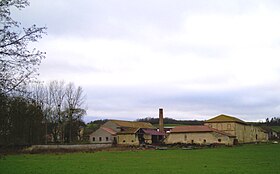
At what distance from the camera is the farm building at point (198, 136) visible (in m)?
84.9

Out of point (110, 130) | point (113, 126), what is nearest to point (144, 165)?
point (110, 130)

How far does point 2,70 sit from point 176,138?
A: 79277 millimetres

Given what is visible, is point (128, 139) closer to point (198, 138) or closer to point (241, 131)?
point (198, 138)

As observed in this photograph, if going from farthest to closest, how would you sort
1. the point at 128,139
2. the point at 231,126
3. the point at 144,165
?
the point at 231,126 < the point at 128,139 < the point at 144,165

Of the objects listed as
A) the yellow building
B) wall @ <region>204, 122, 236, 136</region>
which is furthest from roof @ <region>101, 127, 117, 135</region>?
wall @ <region>204, 122, 236, 136</region>

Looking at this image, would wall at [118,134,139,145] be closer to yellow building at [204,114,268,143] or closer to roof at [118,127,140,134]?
roof at [118,127,140,134]

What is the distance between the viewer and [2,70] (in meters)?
11.9

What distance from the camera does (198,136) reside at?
8675 cm

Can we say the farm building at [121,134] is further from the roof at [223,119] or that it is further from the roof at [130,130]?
the roof at [223,119]

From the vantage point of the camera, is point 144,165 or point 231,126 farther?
point 231,126

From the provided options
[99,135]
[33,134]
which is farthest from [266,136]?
[33,134]

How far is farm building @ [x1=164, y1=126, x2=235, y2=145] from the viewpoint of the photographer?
278ft

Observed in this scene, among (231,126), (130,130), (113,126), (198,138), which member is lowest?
(198,138)

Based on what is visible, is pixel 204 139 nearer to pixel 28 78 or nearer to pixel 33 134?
pixel 33 134
